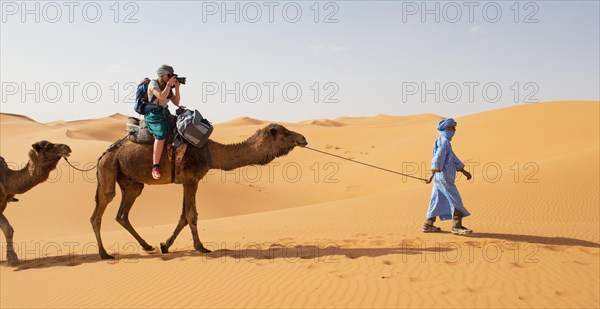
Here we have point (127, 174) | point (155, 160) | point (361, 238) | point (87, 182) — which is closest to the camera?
point (155, 160)

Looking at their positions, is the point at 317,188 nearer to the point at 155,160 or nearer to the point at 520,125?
the point at 520,125

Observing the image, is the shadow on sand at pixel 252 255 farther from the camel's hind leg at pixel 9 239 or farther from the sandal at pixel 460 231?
the sandal at pixel 460 231

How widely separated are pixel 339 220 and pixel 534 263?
631 cm

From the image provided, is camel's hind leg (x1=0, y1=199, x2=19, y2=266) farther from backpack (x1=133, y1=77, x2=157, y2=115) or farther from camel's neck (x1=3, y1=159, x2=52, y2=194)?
backpack (x1=133, y1=77, x2=157, y2=115)

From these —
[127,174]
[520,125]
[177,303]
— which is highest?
[520,125]

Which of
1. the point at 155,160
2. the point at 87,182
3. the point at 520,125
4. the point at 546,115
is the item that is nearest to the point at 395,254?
the point at 155,160

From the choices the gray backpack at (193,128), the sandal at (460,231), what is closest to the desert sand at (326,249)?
the sandal at (460,231)

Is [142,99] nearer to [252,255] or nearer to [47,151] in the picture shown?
[47,151]

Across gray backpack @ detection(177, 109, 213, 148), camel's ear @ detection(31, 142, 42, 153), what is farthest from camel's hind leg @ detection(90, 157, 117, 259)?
gray backpack @ detection(177, 109, 213, 148)

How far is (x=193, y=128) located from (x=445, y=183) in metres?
5.06

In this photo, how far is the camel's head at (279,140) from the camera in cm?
812

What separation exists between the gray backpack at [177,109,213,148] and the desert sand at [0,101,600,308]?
1996mm

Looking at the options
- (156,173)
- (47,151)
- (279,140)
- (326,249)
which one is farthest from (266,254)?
(47,151)

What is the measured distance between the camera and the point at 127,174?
27.2 ft
